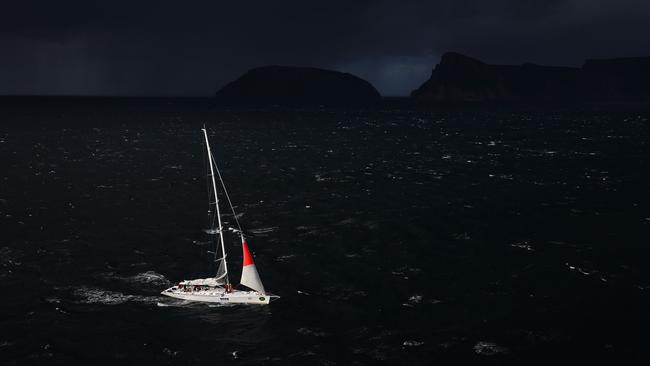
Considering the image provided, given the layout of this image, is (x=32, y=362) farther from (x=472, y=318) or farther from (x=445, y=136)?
(x=445, y=136)

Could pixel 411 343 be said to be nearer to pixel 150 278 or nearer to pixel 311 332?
pixel 311 332

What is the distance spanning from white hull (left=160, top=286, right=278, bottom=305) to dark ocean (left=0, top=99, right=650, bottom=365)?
0.77m

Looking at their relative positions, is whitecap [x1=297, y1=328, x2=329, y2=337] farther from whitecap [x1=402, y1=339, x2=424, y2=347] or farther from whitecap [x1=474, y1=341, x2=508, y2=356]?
whitecap [x1=474, y1=341, x2=508, y2=356]

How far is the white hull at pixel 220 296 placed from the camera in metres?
49.1

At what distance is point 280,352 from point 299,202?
4911cm

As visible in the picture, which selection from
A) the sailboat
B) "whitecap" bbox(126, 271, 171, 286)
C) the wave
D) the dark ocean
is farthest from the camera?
"whitecap" bbox(126, 271, 171, 286)

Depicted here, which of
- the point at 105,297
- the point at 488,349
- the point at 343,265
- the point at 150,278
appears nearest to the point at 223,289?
the point at 150,278

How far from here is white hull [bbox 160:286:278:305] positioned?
49.1m

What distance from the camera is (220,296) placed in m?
49.5

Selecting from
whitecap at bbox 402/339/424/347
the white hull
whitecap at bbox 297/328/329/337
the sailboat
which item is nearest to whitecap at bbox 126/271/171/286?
the sailboat

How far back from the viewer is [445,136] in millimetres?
195375

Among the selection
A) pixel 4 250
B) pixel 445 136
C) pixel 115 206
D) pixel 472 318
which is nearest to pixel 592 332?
pixel 472 318

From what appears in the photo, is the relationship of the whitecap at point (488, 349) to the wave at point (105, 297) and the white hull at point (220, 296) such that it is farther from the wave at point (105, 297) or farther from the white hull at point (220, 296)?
the wave at point (105, 297)

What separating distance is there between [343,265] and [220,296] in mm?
14393
